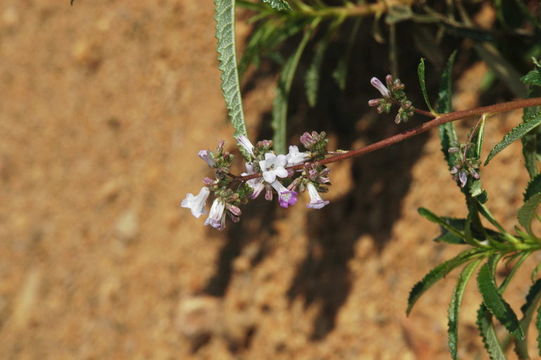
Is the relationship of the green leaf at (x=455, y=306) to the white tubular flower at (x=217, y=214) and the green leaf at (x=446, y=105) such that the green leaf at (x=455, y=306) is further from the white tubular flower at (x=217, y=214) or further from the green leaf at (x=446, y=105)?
the white tubular flower at (x=217, y=214)

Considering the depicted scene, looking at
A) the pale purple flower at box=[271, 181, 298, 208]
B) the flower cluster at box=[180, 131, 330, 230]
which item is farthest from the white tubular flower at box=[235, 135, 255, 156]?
the pale purple flower at box=[271, 181, 298, 208]

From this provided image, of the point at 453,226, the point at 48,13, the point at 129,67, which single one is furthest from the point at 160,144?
the point at 453,226

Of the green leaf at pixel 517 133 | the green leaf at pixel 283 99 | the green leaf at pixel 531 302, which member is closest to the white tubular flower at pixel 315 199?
the green leaf at pixel 517 133

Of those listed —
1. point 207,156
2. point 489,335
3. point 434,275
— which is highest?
point 207,156

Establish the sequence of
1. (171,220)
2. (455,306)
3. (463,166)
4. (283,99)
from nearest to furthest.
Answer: (463,166), (455,306), (283,99), (171,220)

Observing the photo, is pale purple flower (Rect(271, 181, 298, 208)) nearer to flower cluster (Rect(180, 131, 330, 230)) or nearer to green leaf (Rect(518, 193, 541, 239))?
flower cluster (Rect(180, 131, 330, 230))

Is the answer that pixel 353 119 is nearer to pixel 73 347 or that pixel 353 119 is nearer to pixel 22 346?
pixel 73 347

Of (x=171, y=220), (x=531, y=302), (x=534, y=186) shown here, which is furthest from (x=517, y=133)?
(x=171, y=220)

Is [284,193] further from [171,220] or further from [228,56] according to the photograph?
[171,220]
